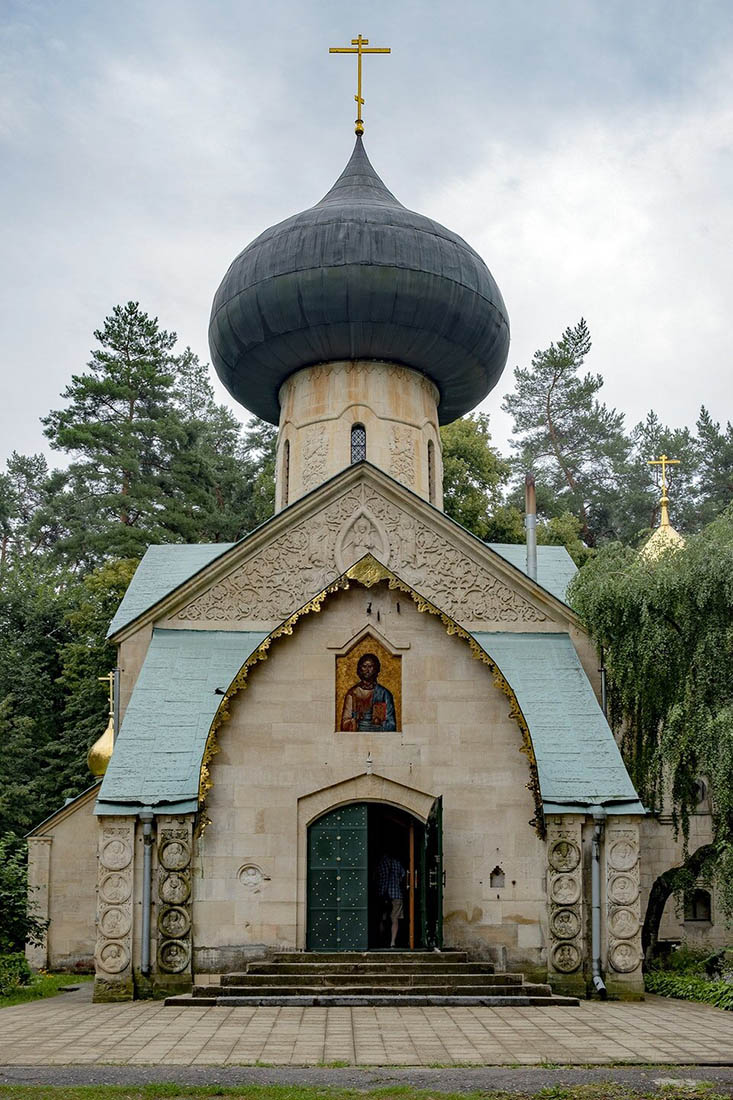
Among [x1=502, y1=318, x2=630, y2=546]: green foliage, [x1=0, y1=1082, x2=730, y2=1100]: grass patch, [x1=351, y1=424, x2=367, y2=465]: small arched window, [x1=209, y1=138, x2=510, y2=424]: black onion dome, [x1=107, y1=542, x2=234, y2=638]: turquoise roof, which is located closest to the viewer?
[x1=0, y1=1082, x2=730, y2=1100]: grass patch

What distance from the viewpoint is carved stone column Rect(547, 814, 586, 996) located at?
11438mm

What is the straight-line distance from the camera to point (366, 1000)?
10.5 meters

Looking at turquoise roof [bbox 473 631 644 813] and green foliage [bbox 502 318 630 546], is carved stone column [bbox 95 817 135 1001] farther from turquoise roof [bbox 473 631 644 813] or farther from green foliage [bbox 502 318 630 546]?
green foliage [bbox 502 318 630 546]

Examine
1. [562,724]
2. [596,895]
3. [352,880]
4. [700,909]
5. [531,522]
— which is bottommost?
[700,909]

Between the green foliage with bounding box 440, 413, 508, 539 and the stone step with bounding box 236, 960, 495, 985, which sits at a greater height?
the green foliage with bounding box 440, 413, 508, 539

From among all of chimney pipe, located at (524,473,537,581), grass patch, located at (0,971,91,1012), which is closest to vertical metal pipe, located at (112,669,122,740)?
grass patch, located at (0,971,91,1012)

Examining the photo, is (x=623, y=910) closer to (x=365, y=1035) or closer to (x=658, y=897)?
(x=658, y=897)

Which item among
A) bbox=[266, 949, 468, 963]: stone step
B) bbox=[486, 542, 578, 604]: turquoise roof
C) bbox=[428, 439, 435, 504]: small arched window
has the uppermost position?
bbox=[428, 439, 435, 504]: small arched window

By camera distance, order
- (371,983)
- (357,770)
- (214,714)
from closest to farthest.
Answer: (371,983), (214,714), (357,770)

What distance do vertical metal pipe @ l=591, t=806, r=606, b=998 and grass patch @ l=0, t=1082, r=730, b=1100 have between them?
470 cm

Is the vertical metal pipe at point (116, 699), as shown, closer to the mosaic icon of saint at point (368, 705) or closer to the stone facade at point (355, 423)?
the mosaic icon of saint at point (368, 705)

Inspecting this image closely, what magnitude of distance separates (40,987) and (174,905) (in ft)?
7.97

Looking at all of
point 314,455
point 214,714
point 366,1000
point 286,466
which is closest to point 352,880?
point 366,1000

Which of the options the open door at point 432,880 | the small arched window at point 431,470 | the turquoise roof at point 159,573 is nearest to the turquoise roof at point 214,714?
the open door at point 432,880
